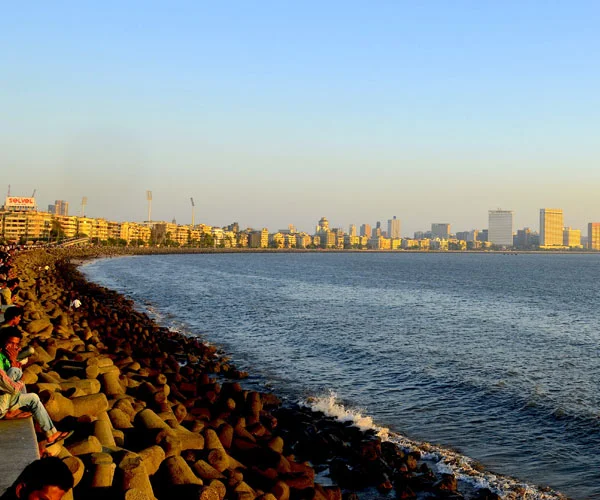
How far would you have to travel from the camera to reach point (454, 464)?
10.6m

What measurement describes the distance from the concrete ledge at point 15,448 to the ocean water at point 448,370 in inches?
272

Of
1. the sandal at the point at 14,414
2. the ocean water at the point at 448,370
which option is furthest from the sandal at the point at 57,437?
the ocean water at the point at 448,370

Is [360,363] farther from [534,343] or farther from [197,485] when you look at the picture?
[197,485]

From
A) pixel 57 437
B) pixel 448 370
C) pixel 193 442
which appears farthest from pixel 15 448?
pixel 448 370

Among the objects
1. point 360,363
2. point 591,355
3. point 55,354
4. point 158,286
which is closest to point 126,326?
point 360,363

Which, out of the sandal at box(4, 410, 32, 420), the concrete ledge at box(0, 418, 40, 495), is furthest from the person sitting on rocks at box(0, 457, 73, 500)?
the sandal at box(4, 410, 32, 420)

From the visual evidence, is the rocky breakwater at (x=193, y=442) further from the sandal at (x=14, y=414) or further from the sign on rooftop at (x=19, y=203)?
the sign on rooftop at (x=19, y=203)

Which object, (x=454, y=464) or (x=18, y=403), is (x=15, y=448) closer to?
(x=18, y=403)

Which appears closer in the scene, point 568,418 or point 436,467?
point 436,467

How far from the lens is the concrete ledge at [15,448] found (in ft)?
18.2

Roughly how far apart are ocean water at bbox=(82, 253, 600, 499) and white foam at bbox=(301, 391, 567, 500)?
4cm

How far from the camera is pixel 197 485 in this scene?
6418 millimetres

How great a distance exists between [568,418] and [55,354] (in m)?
11.2

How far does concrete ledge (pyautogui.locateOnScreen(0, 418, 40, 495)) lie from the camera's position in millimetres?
5535
